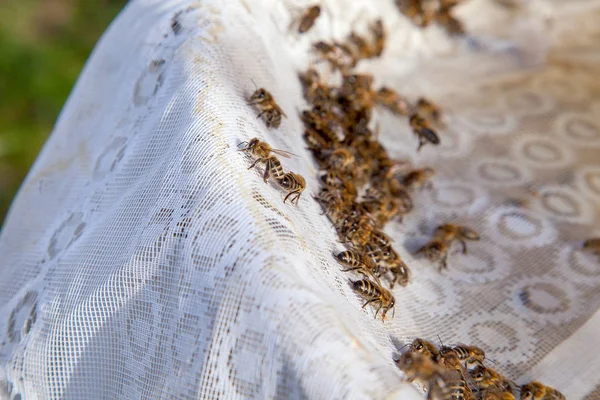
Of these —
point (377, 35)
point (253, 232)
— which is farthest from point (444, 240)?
point (377, 35)

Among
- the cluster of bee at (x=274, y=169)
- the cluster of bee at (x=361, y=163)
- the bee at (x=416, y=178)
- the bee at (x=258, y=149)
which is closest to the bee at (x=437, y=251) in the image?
the cluster of bee at (x=361, y=163)

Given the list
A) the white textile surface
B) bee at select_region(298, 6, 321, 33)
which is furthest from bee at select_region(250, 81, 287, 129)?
bee at select_region(298, 6, 321, 33)

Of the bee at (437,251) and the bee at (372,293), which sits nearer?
the bee at (372,293)

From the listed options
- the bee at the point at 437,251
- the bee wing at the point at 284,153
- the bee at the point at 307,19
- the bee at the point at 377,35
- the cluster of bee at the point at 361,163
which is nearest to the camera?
the bee wing at the point at 284,153

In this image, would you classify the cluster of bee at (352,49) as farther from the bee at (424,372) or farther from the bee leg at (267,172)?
Result: the bee at (424,372)

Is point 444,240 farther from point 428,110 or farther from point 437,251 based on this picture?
point 428,110

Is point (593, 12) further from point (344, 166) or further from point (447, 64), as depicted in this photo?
point (344, 166)

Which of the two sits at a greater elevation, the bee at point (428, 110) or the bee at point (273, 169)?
the bee at point (273, 169)

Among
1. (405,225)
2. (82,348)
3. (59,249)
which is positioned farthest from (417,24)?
(82,348)
